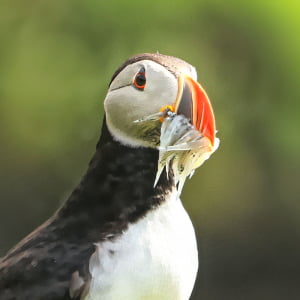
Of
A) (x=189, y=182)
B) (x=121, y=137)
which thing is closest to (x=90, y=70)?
(x=189, y=182)

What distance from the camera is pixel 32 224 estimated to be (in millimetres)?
4473

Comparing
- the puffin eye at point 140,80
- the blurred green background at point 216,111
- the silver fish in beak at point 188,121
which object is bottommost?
the blurred green background at point 216,111

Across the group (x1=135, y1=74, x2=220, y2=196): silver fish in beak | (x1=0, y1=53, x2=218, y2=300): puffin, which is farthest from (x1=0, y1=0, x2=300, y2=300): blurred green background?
(x1=135, y1=74, x2=220, y2=196): silver fish in beak

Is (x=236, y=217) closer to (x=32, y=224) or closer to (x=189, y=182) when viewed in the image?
(x=189, y=182)

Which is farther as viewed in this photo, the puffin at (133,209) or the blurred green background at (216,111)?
the blurred green background at (216,111)

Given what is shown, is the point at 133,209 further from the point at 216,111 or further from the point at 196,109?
the point at 216,111

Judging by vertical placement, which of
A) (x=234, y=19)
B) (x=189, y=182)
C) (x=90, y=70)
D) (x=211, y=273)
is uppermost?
(x=234, y=19)

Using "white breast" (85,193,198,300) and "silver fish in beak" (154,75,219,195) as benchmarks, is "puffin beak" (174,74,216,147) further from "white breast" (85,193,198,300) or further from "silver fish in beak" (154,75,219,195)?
"white breast" (85,193,198,300)

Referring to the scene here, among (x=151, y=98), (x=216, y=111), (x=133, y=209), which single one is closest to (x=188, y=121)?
(x=151, y=98)

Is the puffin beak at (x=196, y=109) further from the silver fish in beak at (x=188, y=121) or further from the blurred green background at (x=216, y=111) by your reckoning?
the blurred green background at (x=216, y=111)

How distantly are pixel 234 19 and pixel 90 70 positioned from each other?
713 mm

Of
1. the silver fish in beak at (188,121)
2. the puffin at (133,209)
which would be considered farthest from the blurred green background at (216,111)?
the silver fish in beak at (188,121)

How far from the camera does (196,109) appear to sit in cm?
186

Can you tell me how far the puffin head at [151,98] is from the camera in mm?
1863
